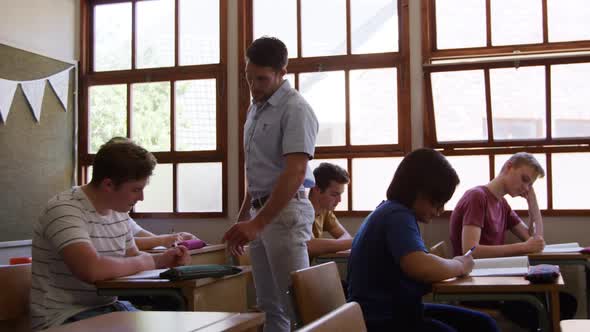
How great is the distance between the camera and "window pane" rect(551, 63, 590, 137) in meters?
4.52

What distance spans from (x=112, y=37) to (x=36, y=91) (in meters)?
0.86

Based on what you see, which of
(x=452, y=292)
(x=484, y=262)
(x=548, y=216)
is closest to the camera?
(x=452, y=292)

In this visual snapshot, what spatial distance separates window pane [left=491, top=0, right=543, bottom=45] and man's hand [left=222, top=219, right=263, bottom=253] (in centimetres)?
301

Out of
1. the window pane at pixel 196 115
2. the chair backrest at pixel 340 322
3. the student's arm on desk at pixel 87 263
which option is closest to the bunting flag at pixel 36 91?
the window pane at pixel 196 115

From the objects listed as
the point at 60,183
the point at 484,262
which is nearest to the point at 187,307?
the point at 484,262

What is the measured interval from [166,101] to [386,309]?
141 inches

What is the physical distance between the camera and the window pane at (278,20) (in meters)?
5.05

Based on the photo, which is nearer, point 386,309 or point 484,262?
point 386,309

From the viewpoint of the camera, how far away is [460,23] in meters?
4.79

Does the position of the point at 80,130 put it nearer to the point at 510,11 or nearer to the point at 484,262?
the point at 510,11

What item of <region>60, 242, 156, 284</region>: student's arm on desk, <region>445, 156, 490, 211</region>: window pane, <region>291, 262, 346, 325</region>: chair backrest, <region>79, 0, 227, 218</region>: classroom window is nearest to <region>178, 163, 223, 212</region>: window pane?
<region>79, 0, 227, 218</region>: classroom window

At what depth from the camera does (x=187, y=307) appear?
90.0 inches

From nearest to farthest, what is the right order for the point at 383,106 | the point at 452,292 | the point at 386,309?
the point at 386,309
the point at 452,292
the point at 383,106

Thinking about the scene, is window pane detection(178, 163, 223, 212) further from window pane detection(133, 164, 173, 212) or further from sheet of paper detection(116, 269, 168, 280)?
sheet of paper detection(116, 269, 168, 280)
